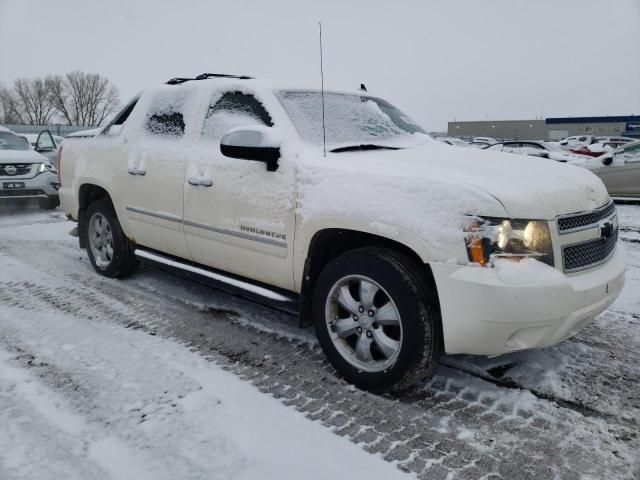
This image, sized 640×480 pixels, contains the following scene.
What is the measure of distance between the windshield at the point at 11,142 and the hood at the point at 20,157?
452 mm

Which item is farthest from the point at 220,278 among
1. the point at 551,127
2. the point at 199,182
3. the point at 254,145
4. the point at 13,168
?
the point at 551,127

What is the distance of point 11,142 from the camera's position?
391 inches

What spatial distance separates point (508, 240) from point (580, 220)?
0.55m

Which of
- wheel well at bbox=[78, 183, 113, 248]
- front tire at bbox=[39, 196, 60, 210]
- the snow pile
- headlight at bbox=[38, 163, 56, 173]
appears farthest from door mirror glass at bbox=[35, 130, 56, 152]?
the snow pile

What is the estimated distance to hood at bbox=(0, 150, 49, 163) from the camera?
8.92m

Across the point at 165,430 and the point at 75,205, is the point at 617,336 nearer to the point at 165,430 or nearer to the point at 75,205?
the point at 165,430

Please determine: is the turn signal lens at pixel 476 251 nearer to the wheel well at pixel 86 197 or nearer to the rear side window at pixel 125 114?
the rear side window at pixel 125 114

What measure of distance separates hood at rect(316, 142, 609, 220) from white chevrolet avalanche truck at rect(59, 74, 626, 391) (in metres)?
0.01

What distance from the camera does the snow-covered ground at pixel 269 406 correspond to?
226cm

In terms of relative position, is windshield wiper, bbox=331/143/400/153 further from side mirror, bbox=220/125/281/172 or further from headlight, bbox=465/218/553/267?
headlight, bbox=465/218/553/267

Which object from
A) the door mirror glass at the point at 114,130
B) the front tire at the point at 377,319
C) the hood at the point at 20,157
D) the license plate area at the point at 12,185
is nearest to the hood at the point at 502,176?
the front tire at the point at 377,319

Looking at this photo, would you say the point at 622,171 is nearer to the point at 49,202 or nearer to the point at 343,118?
the point at 343,118

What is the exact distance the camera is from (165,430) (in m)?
2.48

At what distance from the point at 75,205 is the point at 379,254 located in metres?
3.77
